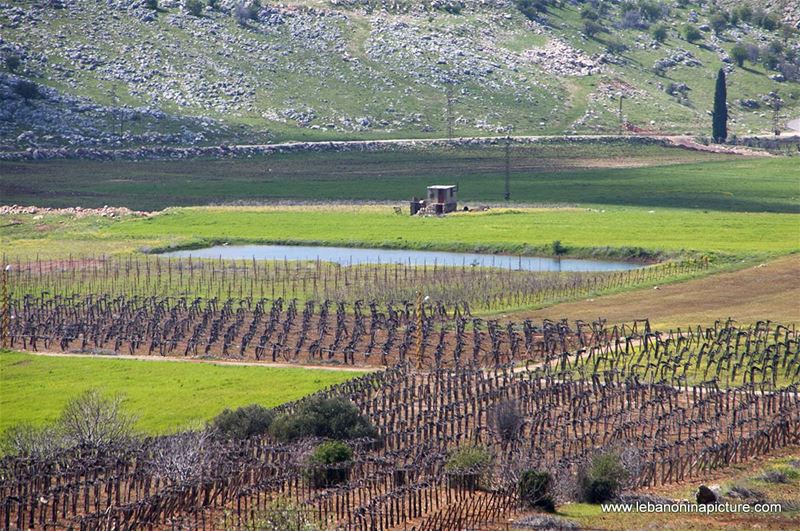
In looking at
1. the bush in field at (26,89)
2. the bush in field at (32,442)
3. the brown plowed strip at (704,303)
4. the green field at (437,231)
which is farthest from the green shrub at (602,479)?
the bush in field at (26,89)

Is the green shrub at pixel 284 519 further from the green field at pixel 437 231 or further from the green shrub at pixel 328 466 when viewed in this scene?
the green field at pixel 437 231

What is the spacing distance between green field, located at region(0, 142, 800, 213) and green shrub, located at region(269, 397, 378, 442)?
3214 inches

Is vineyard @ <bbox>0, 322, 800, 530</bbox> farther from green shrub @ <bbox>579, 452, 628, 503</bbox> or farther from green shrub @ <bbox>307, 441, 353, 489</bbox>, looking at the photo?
green shrub @ <bbox>579, 452, 628, 503</bbox>

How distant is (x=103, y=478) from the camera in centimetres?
4403

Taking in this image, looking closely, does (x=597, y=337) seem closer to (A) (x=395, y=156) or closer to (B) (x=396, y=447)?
(B) (x=396, y=447)

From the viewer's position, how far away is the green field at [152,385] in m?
54.6

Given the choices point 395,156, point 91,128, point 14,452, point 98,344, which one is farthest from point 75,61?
point 14,452

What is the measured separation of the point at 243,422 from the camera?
49781 mm

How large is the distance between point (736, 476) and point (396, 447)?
413 inches

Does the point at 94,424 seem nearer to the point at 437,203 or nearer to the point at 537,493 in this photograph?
the point at 537,493

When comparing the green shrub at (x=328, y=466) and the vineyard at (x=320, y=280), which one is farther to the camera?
the vineyard at (x=320, y=280)

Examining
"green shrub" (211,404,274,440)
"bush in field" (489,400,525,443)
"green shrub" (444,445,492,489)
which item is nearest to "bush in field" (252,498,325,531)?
"green shrub" (444,445,492,489)

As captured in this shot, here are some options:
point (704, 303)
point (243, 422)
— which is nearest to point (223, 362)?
point (243, 422)

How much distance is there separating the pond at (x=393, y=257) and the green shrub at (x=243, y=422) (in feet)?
149
